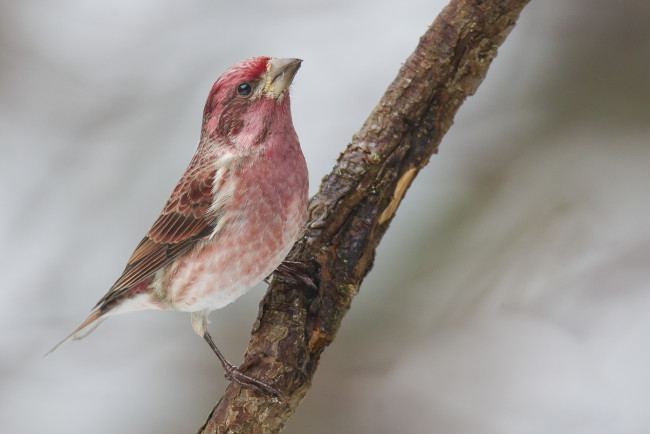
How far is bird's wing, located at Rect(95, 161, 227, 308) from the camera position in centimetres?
337

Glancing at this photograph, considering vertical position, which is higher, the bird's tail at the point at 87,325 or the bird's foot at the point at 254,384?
the bird's tail at the point at 87,325

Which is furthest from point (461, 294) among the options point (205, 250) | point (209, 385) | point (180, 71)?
point (180, 71)

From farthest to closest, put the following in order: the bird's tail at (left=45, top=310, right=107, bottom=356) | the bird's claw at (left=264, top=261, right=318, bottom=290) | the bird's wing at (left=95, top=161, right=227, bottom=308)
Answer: the bird's tail at (left=45, top=310, right=107, bottom=356), the bird's claw at (left=264, top=261, right=318, bottom=290), the bird's wing at (left=95, top=161, right=227, bottom=308)

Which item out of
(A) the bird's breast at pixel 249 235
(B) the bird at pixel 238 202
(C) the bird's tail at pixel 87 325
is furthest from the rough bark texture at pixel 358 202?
(C) the bird's tail at pixel 87 325

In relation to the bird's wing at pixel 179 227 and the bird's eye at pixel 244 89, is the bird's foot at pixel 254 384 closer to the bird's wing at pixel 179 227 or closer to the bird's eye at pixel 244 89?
the bird's wing at pixel 179 227

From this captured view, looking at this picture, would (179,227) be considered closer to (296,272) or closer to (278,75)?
(296,272)

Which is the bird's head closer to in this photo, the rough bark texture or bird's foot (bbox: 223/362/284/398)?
the rough bark texture

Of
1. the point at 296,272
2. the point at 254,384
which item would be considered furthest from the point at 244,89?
the point at 254,384

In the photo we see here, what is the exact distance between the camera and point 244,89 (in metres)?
3.31

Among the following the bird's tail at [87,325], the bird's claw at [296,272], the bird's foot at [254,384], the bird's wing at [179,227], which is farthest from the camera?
the bird's tail at [87,325]

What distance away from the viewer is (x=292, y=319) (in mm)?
3383

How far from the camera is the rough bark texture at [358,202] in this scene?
3291 mm

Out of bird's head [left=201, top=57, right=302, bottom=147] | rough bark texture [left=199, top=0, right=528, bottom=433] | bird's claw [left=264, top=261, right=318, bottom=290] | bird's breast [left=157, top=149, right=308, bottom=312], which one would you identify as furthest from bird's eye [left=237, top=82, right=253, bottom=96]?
bird's claw [left=264, top=261, right=318, bottom=290]

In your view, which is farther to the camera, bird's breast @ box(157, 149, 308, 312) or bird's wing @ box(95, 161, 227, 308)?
bird's wing @ box(95, 161, 227, 308)
